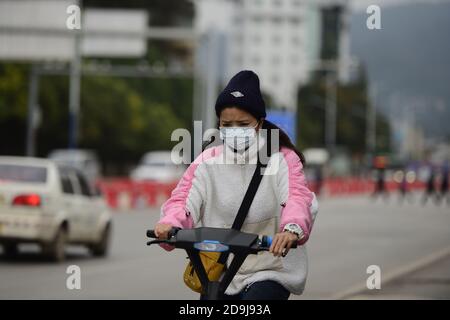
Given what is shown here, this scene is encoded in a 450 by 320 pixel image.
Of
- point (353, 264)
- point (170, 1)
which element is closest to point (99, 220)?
point (353, 264)

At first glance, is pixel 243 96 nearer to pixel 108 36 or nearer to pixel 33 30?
pixel 33 30

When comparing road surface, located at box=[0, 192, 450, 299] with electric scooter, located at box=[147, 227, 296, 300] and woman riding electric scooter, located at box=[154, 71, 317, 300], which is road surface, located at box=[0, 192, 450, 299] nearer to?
woman riding electric scooter, located at box=[154, 71, 317, 300]

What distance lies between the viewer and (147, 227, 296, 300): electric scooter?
482 cm

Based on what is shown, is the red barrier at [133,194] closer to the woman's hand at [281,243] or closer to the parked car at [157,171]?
the parked car at [157,171]

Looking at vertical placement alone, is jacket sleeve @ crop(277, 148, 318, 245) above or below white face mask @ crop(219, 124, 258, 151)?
below

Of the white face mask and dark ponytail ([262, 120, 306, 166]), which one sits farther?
dark ponytail ([262, 120, 306, 166])

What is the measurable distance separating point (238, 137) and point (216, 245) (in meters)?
0.61

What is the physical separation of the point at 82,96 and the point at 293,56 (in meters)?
128

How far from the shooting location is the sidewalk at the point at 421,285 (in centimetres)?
1268

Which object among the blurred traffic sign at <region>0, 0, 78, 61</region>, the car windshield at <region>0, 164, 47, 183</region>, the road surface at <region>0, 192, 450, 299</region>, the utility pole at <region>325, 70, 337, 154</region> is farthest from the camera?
the utility pole at <region>325, 70, 337, 154</region>

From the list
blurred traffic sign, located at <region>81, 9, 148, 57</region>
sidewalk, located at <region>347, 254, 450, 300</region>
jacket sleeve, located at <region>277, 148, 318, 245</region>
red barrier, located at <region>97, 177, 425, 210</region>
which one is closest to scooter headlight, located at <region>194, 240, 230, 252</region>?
jacket sleeve, located at <region>277, 148, 318, 245</region>

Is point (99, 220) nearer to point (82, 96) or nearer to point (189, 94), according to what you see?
point (82, 96)

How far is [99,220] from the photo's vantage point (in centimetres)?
2017
